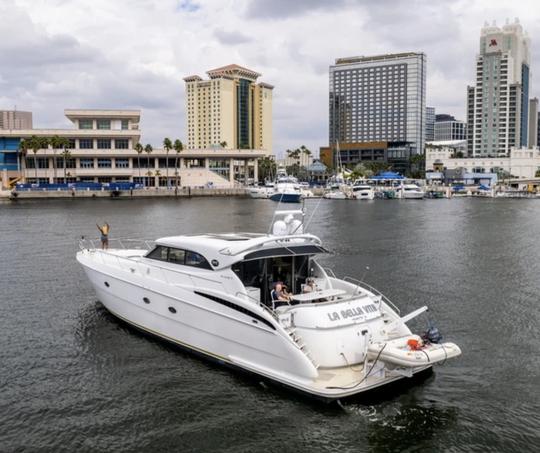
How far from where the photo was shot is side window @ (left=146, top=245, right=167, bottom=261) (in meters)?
17.9

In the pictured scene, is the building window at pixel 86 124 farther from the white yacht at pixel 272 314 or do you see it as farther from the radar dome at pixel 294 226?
the radar dome at pixel 294 226

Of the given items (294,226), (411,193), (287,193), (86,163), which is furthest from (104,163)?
(294,226)

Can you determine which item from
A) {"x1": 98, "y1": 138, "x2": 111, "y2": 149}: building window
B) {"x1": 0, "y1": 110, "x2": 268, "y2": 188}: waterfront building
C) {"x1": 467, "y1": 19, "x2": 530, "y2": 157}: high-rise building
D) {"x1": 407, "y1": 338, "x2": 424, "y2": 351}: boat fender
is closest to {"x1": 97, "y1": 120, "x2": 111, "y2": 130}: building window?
{"x1": 0, "y1": 110, "x2": 268, "y2": 188}: waterfront building

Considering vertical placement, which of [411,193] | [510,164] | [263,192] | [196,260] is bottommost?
[411,193]

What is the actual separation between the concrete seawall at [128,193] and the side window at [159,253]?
93.8m

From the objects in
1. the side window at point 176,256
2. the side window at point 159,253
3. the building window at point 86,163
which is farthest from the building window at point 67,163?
the side window at point 176,256

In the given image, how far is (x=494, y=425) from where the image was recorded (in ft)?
42.3

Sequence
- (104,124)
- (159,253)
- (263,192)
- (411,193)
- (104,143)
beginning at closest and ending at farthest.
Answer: (159,253), (263,192), (104,124), (104,143), (411,193)

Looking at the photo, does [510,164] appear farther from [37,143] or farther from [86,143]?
[37,143]

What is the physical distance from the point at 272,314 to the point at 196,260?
134 inches

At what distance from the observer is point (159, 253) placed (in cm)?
1812

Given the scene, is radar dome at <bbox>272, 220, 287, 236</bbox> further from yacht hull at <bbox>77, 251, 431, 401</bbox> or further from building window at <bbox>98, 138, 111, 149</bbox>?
building window at <bbox>98, 138, 111, 149</bbox>

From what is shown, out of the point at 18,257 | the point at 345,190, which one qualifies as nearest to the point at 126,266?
the point at 18,257

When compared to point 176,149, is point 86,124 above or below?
above
